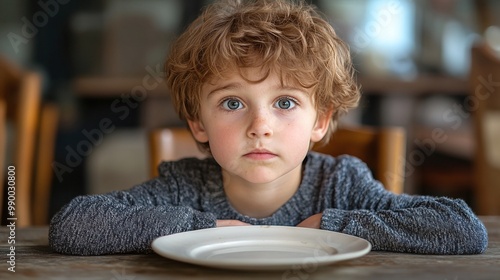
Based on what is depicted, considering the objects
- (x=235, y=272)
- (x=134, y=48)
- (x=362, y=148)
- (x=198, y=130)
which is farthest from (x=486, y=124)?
(x=134, y=48)

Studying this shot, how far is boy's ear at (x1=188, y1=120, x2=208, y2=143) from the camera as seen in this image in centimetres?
121

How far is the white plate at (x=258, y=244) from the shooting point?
838 millimetres

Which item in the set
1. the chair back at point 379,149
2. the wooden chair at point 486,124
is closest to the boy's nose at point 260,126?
the chair back at point 379,149

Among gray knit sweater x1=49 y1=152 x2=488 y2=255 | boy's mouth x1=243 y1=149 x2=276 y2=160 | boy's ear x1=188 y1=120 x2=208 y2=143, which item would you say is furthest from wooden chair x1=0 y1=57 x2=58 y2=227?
boy's mouth x1=243 y1=149 x2=276 y2=160

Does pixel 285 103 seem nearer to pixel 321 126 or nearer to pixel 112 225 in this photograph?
pixel 321 126

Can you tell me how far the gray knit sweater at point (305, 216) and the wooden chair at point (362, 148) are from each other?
24 cm

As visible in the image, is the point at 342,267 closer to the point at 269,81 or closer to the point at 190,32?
the point at 269,81

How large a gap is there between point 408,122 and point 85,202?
→ 2.71 m

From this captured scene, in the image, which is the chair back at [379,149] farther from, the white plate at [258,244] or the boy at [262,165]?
the white plate at [258,244]

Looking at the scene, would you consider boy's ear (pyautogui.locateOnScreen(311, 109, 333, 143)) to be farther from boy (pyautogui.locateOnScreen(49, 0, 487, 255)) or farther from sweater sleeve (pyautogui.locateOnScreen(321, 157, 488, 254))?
sweater sleeve (pyautogui.locateOnScreen(321, 157, 488, 254))

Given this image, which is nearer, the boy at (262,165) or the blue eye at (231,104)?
the boy at (262,165)

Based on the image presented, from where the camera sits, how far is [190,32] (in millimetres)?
1152

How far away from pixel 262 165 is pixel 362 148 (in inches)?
18.7

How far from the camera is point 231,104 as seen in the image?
107 centimetres
